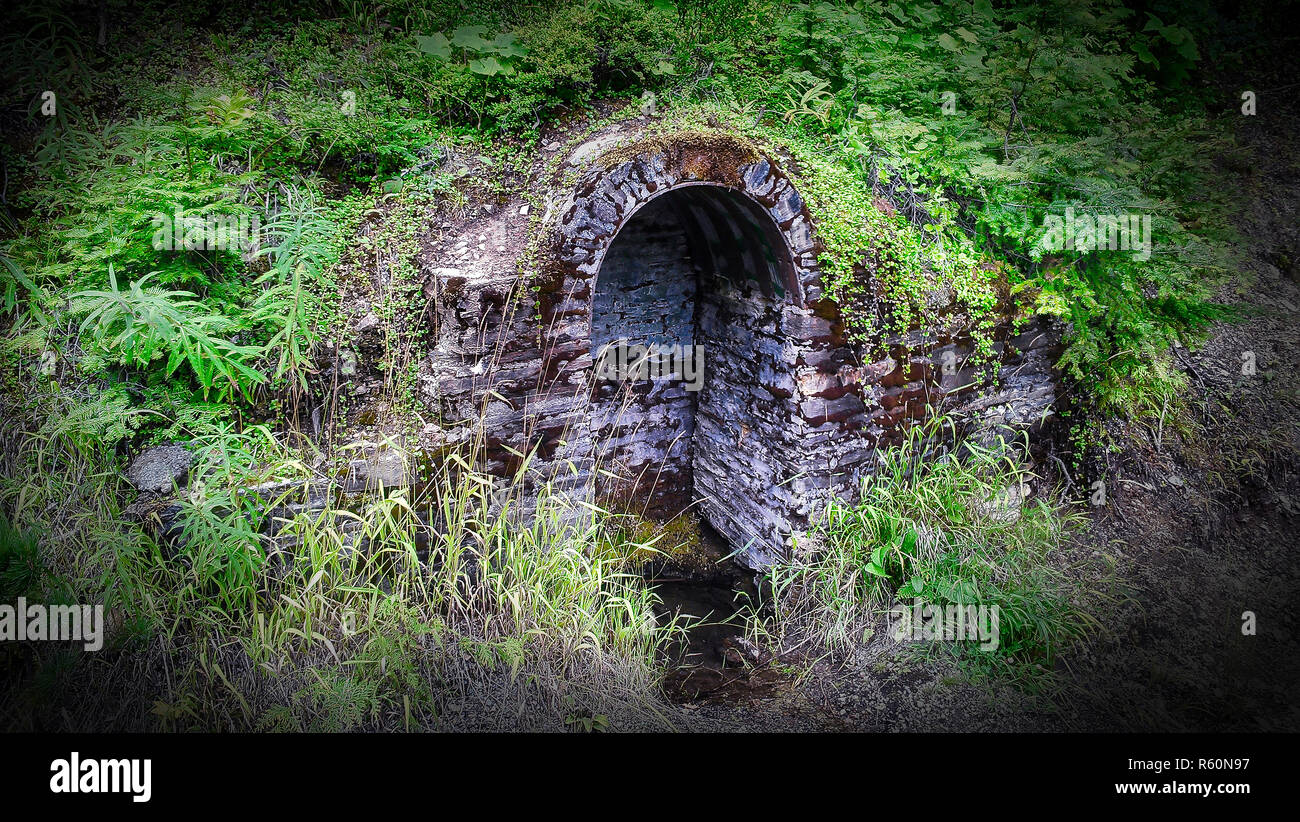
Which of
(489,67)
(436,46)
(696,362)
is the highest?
(436,46)

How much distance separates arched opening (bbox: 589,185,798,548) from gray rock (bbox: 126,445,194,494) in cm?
216

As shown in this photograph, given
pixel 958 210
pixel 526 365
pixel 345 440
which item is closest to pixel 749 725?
pixel 526 365

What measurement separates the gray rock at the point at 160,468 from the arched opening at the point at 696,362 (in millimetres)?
2164

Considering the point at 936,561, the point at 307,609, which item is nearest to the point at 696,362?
the point at 936,561

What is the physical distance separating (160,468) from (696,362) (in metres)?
3.22

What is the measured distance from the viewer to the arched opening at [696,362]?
4.32 m

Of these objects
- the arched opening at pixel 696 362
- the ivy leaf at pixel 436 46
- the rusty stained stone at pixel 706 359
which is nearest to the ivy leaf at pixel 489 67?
the ivy leaf at pixel 436 46

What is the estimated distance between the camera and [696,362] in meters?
5.06

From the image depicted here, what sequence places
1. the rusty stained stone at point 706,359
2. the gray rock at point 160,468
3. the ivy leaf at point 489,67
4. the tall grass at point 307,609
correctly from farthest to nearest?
the ivy leaf at point 489,67, the rusty stained stone at point 706,359, the gray rock at point 160,468, the tall grass at point 307,609

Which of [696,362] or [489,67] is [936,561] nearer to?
[696,362]

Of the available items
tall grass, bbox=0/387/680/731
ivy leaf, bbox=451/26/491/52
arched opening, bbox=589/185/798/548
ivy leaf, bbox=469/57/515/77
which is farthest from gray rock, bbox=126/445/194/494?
ivy leaf, bbox=451/26/491/52

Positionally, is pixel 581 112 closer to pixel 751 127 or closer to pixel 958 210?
pixel 751 127

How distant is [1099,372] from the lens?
4.79 m

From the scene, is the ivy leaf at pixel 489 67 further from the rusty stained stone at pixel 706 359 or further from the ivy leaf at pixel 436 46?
the rusty stained stone at pixel 706 359
